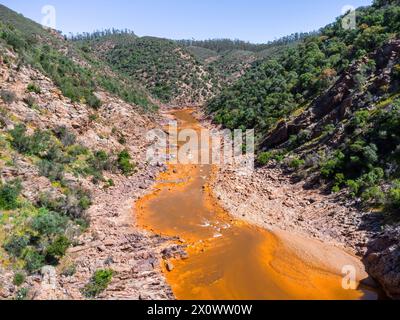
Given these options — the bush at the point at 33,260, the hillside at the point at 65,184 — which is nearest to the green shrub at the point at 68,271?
the hillside at the point at 65,184

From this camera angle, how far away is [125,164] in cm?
2812

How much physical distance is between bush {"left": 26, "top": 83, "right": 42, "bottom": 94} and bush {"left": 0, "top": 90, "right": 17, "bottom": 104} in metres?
2.52

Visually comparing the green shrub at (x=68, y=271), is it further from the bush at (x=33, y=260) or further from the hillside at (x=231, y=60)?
the hillside at (x=231, y=60)

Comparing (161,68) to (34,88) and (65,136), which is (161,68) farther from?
(65,136)

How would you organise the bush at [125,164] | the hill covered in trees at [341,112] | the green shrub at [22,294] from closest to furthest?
the green shrub at [22,294] → the hill covered in trees at [341,112] → the bush at [125,164]

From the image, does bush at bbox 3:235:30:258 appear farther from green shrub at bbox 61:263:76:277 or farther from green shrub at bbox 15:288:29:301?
green shrub at bbox 15:288:29:301

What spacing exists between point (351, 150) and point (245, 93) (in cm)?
2934

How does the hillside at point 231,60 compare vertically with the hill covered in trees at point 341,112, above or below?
above

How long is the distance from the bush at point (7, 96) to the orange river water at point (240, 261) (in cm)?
1068

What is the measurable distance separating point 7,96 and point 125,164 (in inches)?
357

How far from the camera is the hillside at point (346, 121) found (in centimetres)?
1905

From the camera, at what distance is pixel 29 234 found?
53.5 feet

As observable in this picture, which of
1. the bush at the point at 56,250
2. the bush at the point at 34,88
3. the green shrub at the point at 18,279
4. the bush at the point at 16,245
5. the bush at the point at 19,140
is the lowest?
the green shrub at the point at 18,279
